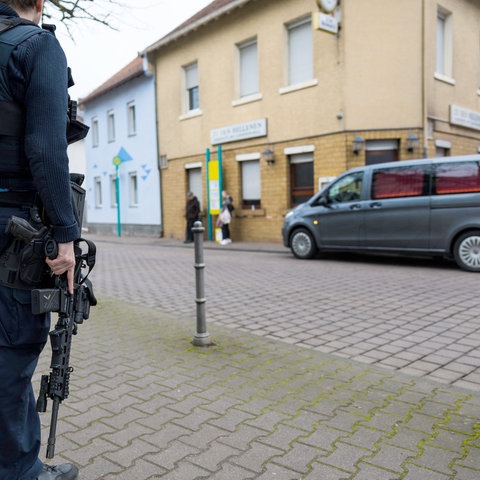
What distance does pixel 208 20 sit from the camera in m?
18.3

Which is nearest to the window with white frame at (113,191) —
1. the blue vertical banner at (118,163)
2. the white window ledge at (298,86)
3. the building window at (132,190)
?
the blue vertical banner at (118,163)

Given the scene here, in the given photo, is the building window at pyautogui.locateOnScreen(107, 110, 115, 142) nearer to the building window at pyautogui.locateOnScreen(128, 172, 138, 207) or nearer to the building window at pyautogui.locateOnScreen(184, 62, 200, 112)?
the building window at pyautogui.locateOnScreen(128, 172, 138, 207)

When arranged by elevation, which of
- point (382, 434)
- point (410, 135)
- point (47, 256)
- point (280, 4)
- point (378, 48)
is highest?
point (280, 4)

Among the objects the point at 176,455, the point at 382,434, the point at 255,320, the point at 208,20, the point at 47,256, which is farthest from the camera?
the point at 208,20

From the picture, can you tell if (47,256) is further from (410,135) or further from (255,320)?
(410,135)

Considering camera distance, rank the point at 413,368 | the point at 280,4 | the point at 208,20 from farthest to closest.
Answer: the point at 208,20, the point at 280,4, the point at 413,368

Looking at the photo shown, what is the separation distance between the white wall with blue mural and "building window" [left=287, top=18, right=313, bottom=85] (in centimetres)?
793

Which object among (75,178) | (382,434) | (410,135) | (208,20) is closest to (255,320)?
(382,434)

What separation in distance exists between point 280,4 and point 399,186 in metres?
8.77

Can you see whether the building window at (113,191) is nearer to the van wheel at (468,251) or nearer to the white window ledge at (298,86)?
the white window ledge at (298,86)

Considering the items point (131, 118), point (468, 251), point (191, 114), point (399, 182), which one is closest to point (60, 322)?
point (468, 251)

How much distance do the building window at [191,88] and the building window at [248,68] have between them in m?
2.56

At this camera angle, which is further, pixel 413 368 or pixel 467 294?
pixel 467 294

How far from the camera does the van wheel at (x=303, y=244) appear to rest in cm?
1171
